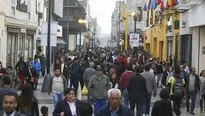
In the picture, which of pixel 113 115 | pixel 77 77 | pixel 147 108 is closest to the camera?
pixel 113 115

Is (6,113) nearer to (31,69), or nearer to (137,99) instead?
(137,99)

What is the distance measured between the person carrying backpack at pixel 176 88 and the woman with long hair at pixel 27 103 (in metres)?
6.15

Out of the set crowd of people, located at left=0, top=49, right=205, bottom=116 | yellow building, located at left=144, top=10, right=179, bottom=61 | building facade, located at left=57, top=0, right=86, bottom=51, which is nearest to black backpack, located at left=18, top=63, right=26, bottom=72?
crowd of people, located at left=0, top=49, right=205, bottom=116

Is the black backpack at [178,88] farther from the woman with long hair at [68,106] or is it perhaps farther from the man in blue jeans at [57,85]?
the woman with long hair at [68,106]

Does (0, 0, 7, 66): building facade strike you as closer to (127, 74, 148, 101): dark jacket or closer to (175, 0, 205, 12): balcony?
(175, 0, 205, 12): balcony

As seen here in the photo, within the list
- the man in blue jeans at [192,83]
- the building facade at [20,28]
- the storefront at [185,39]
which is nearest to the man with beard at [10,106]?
the man in blue jeans at [192,83]

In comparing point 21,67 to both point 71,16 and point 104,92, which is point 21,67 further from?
point 71,16

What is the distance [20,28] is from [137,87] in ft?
60.0

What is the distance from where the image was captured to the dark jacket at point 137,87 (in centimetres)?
1275

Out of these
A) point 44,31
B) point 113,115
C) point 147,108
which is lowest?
point 147,108

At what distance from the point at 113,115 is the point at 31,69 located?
43.4ft

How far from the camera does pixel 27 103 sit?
27.3 feet

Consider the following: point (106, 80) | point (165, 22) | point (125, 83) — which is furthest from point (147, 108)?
point (165, 22)

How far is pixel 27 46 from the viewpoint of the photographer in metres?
34.1
